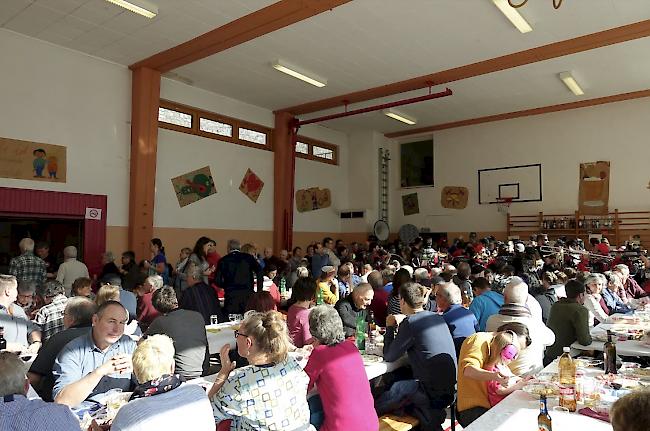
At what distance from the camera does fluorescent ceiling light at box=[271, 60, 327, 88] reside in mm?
9781

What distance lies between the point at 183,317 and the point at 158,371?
159 cm

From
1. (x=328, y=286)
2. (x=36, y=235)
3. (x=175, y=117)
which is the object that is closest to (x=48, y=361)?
(x=328, y=286)

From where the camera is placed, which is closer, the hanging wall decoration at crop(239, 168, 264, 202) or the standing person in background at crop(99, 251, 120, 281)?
the standing person in background at crop(99, 251, 120, 281)

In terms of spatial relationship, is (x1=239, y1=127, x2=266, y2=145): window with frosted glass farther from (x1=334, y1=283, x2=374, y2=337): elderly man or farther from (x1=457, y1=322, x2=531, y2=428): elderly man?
(x1=457, y1=322, x2=531, y2=428): elderly man

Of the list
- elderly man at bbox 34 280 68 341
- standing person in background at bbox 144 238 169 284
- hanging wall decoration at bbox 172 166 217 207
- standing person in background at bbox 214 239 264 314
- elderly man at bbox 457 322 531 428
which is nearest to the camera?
elderly man at bbox 457 322 531 428

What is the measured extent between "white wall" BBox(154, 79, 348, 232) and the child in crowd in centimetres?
885

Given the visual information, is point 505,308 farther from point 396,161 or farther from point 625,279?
point 396,161

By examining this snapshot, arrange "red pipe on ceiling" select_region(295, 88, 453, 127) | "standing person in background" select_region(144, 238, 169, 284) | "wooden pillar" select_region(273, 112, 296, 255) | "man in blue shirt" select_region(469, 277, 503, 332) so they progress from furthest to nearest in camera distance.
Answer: "wooden pillar" select_region(273, 112, 296, 255) < "red pipe on ceiling" select_region(295, 88, 453, 127) < "standing person in background" select_region(144, 238, 169, 284) < "man in blue shirt" select_region(469, 277, 503, 332)

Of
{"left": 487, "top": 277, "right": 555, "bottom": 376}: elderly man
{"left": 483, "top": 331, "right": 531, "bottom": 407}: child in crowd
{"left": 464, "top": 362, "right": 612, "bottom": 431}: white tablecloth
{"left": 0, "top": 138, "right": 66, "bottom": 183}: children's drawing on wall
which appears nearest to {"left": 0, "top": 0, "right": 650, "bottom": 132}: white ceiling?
{"left": 0, "top": 138, "right": 66, "bottom": 183}: children's drawing on wall

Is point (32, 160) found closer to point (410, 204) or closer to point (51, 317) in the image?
point (51, 317)

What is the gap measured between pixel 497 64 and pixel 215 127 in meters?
6.49

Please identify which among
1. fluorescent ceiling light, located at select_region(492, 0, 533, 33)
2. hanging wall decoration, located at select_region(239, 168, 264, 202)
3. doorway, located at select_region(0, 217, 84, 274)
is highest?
fluorescent ceiling light, located at select_region(492, 0, 533, 33)

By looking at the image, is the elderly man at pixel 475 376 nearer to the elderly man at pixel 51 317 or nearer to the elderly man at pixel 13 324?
the elderly man at pixel 13 324

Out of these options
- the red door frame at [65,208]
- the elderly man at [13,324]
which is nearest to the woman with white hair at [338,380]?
the elderly man at [13,324]
